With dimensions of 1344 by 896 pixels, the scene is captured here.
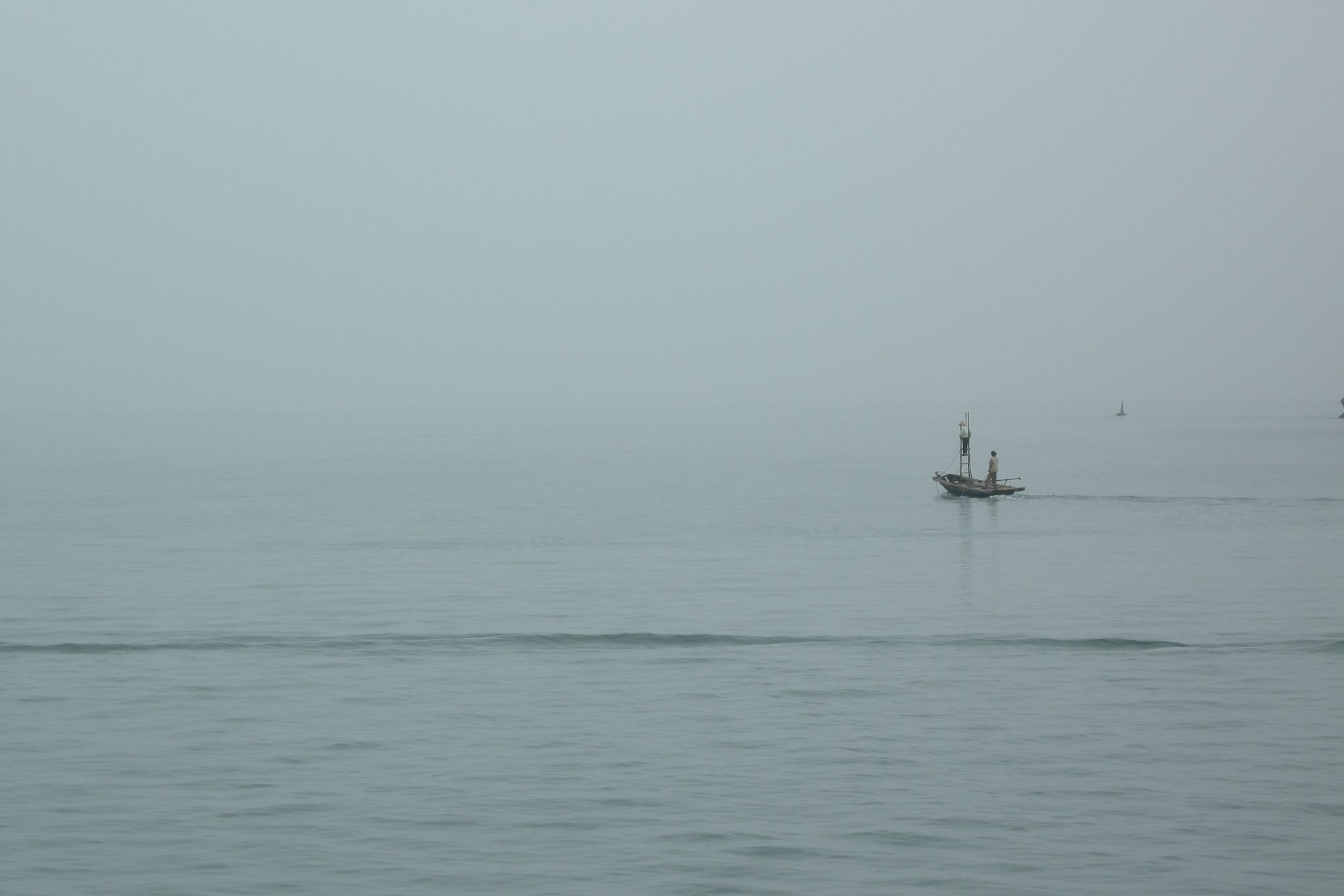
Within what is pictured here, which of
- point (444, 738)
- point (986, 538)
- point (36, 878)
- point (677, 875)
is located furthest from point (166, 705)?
point (986, 538)

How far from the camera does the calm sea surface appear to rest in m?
19.8

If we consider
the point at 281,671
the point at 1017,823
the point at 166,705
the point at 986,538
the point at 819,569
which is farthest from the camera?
the point at 986,538

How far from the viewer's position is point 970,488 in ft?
282

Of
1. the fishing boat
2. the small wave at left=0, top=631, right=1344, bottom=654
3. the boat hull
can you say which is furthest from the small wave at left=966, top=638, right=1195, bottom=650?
the boat hull

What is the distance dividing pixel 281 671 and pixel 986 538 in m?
39.3

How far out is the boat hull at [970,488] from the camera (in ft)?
280

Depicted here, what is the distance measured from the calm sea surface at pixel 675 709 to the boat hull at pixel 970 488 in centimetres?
1433

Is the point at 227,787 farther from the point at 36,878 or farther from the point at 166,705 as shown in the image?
the point at 166,705

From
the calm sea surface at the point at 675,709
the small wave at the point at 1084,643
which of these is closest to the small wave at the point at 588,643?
the small wave at the point at 1084,643

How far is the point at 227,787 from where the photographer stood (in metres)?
23.4

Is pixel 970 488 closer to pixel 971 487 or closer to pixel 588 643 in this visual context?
pixel 971 487

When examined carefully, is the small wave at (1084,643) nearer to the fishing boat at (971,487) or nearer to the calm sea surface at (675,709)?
the calm sea surface at (675,709)

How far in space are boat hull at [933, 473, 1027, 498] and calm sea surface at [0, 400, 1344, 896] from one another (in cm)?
1433

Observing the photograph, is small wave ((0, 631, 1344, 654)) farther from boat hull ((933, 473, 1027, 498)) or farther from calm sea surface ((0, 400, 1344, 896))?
boat hull ((933, 473, 1027, 498))
